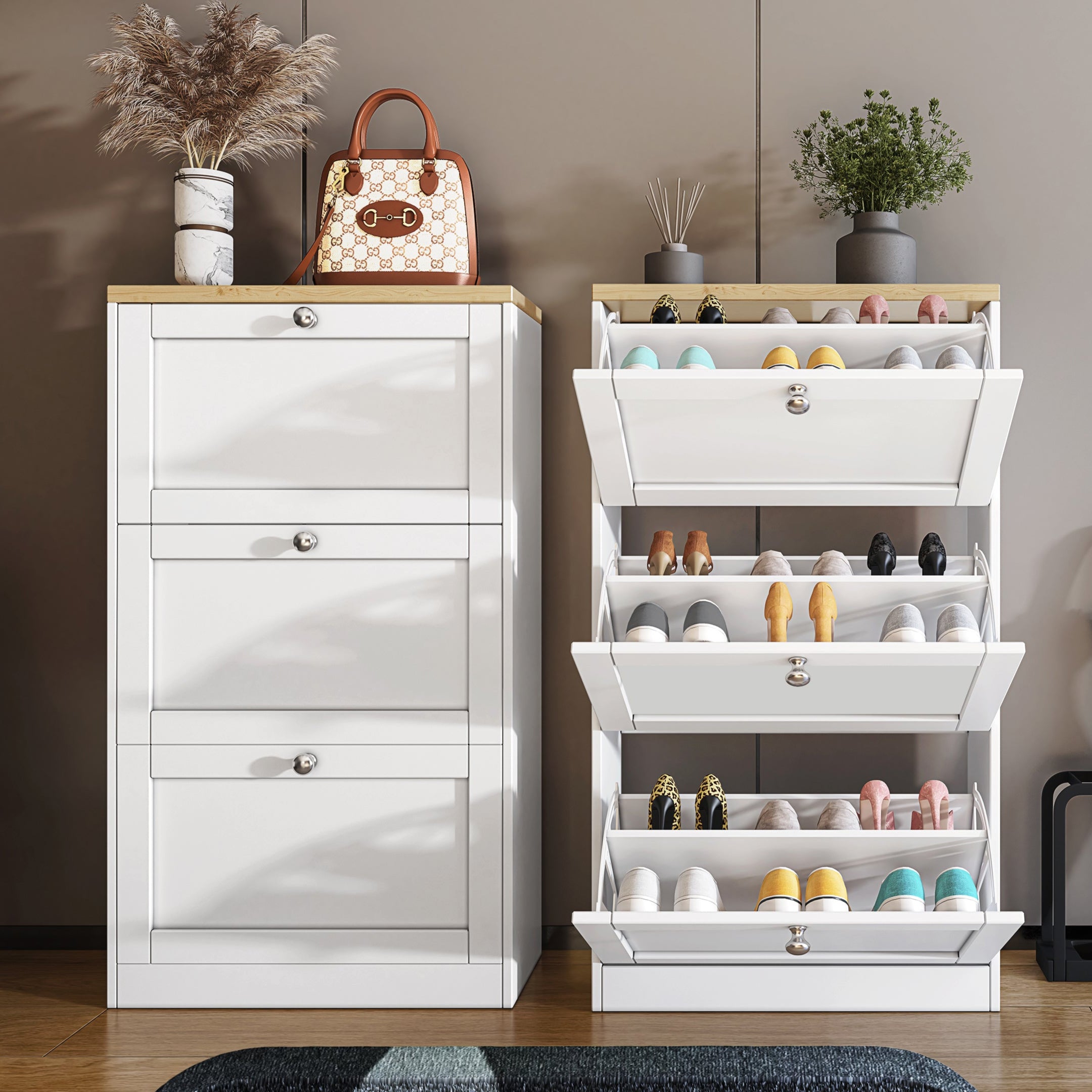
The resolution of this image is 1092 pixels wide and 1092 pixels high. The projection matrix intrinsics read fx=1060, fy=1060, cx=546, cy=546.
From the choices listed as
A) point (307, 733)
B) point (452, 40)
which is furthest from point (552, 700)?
point (452, 40)

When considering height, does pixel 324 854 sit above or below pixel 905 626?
below

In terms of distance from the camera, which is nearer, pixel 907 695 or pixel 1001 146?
pixel 907 695

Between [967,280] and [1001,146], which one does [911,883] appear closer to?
[967,280]

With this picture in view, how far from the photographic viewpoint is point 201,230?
6.91 ft

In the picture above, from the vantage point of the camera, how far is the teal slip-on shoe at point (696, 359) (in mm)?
1930

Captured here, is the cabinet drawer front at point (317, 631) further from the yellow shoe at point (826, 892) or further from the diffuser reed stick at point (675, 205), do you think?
the diffuser reed stick at point (675, 205)

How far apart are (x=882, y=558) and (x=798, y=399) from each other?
0.42 m

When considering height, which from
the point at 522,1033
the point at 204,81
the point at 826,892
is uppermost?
the point at 204,81

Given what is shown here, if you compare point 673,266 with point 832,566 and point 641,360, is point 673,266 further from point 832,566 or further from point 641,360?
point 832,566

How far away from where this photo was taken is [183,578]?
201 cm

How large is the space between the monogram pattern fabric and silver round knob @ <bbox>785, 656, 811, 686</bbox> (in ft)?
3.20

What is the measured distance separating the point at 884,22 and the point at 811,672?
4.86ft

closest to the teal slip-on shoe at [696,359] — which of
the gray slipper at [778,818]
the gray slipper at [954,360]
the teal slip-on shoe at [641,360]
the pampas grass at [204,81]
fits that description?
the teal slip-on shoe at [641,360]

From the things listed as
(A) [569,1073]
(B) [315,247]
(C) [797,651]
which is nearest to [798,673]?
(C) [797,651]
